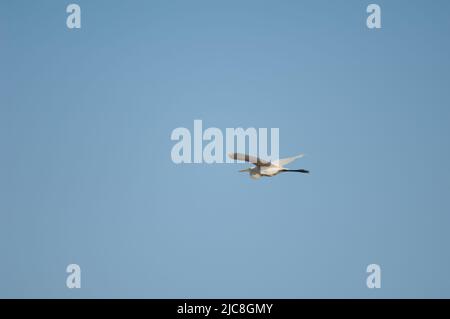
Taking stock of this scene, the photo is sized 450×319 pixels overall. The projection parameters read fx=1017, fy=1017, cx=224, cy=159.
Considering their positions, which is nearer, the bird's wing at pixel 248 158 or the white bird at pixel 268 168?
the bird's wing at pixel 248 158

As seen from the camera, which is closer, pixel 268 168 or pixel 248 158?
pixel 248 158

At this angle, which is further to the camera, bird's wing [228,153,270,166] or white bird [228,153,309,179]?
white bird [228,153,309,179]

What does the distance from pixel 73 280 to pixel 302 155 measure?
33.9ft
